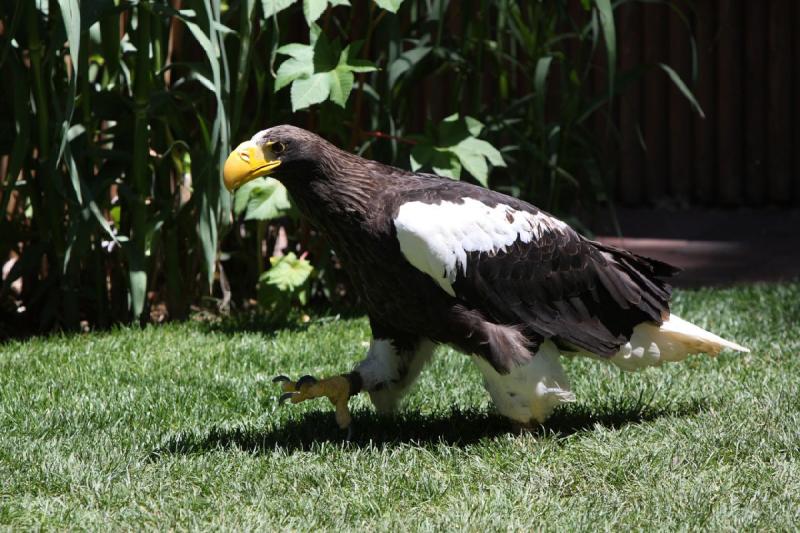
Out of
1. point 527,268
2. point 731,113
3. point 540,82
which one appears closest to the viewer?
point 527,268

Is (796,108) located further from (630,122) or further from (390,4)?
(390,4)

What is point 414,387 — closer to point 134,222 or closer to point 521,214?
point 521,214

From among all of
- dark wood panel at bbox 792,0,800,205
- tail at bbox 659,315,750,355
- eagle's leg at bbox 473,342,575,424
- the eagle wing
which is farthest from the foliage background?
dark wood panel at bbox 792,0,800,205

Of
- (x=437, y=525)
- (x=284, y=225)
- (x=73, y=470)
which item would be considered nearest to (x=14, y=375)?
(x=73, y=470)

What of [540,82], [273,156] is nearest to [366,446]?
[273,156]

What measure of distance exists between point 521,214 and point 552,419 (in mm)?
741

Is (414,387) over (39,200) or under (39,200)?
under

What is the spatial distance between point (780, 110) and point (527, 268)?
250 inches

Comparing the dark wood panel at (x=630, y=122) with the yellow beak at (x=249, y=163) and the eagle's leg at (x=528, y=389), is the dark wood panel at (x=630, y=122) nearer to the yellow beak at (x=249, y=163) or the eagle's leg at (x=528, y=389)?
the eagle's leg at (x=528, y=389)

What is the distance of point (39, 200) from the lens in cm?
514

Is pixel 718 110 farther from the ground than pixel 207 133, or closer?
closer

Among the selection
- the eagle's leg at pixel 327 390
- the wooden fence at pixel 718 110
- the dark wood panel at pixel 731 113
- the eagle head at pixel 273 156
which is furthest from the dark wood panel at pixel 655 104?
the eagle head at pixel 273 156

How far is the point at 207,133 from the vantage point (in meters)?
4.91

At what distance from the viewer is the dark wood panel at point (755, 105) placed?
931cm
